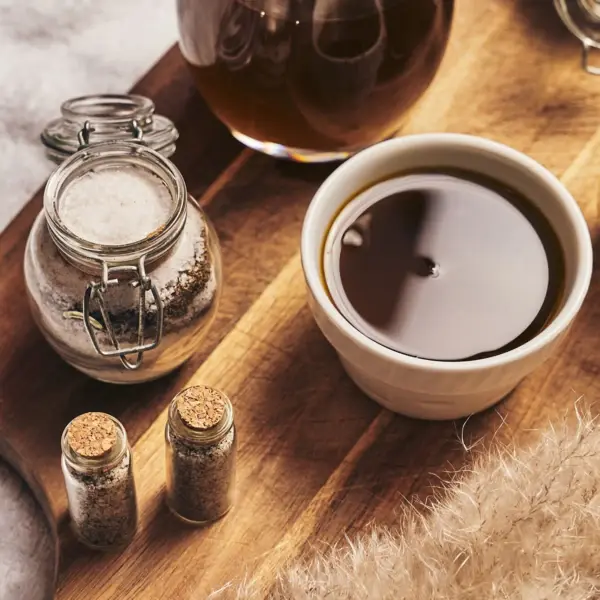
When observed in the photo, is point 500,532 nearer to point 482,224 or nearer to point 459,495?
point 459,495

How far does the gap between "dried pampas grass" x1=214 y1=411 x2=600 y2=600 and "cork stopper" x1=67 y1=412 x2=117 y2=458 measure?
4.4 inches

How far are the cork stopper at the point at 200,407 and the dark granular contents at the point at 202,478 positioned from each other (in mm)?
21

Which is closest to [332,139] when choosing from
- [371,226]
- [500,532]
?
[371,226]

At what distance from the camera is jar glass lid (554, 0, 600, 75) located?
Result: 834 mm

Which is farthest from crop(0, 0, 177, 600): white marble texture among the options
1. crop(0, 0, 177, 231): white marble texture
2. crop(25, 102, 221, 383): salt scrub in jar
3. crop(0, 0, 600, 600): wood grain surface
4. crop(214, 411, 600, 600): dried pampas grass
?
crop(214, 411, 600, 600): dried pampas grass

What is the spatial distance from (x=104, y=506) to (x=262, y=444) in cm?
11

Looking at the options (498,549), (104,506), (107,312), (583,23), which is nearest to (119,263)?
(107,312)

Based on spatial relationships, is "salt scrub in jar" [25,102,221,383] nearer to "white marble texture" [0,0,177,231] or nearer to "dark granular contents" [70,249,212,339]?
"dark granular contents" [70,249,212,339]

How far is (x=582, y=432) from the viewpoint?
617 mm

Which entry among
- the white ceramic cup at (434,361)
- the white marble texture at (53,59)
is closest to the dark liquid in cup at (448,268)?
the white ceramic cup at (434,361)

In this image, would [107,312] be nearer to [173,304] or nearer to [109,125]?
[173,304]

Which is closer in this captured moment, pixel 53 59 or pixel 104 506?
pixel 104 506

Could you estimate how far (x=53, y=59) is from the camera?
1035mm

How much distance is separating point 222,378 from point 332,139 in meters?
0.18
